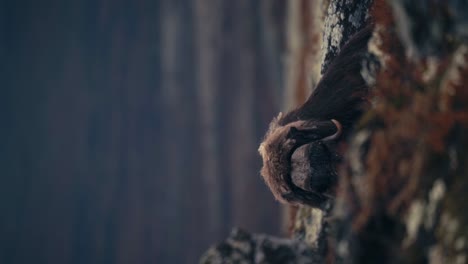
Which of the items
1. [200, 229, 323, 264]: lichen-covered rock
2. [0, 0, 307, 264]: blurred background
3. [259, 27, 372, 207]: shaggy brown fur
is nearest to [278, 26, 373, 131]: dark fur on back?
[259, 27, 372, 207]: shaggy brown fur

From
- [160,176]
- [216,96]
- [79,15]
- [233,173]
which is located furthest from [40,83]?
[233,173]

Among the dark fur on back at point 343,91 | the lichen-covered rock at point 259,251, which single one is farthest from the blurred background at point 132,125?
the dark fur on back at point 343,91

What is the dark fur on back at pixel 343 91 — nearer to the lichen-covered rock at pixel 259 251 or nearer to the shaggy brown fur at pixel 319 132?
the shaggy brown fur at pixel 319 132

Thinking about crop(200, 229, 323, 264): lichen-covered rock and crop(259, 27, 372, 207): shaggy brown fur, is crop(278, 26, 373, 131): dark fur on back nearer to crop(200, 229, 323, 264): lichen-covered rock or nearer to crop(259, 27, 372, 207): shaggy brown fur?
crop(259, 27, 372, 207): shaggy brown fur

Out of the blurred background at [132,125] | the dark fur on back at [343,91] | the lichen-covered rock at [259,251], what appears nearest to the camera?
the dark fur on back at [343,91]

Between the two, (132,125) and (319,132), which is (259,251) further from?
(132,125)

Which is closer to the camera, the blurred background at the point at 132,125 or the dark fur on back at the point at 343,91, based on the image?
the dark fur on back at the point at 343,91
